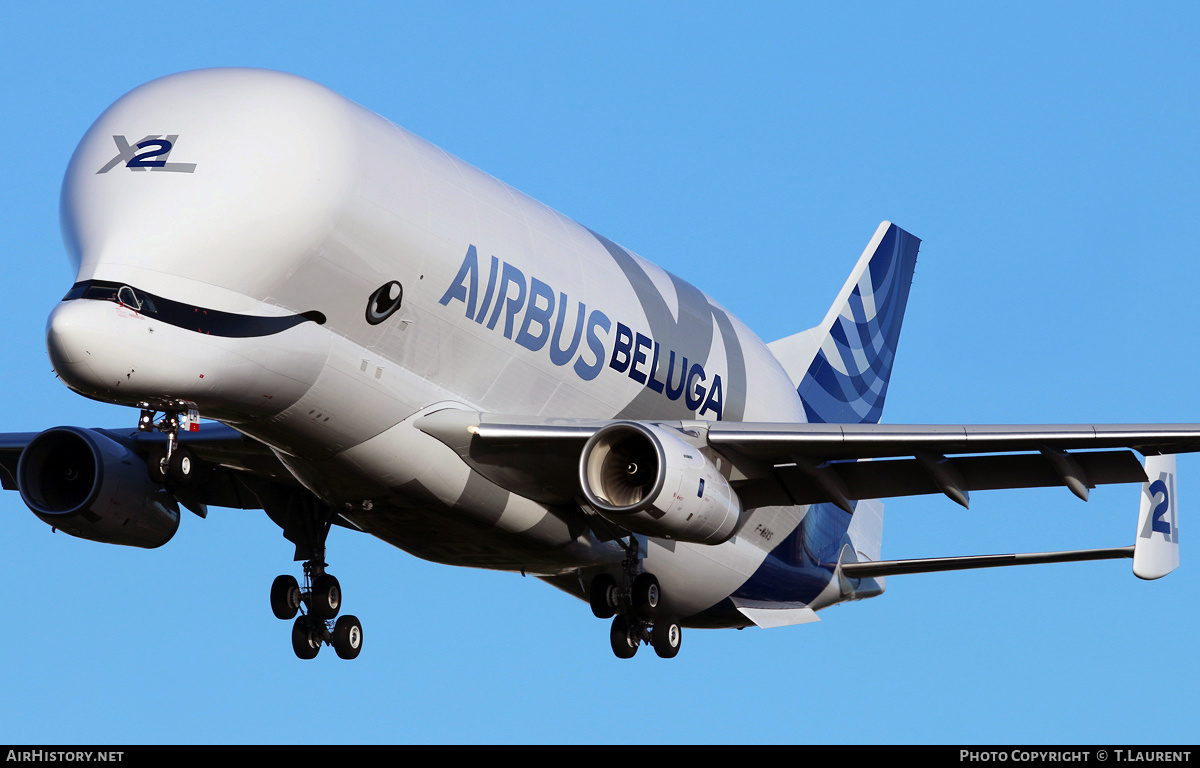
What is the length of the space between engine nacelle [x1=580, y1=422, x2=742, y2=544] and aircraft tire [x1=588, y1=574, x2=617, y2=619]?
367cm

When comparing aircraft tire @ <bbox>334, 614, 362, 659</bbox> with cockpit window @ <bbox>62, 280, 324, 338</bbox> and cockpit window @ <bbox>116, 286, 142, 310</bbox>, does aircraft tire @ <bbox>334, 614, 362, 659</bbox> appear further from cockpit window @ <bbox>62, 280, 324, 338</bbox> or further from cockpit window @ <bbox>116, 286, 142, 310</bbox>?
cockpit window @ <bbox>116, 286, 142, 310</bbox>

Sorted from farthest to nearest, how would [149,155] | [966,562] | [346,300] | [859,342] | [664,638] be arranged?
[859,342] → [966,562] → [664,638] → [346,300] → [149,155]

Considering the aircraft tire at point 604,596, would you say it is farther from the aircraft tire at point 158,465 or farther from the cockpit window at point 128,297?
the cockpit window at point 128,297

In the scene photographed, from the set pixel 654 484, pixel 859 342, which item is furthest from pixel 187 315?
pixel 859 342

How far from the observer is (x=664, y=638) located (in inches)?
1078

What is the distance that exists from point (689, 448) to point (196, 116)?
25.6 feet

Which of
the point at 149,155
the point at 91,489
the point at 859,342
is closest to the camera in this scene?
the point at 149,155

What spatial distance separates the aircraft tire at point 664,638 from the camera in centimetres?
2736

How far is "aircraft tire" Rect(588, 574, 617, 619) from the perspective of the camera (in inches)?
1038

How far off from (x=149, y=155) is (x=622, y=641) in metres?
11.0

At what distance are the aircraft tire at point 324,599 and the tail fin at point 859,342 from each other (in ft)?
35.2

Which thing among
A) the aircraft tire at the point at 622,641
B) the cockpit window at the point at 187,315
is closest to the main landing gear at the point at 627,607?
the aircraft tire at the point at 622,641

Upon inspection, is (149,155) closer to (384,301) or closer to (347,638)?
(384,301)

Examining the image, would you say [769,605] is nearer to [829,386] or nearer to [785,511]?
[785,511]
